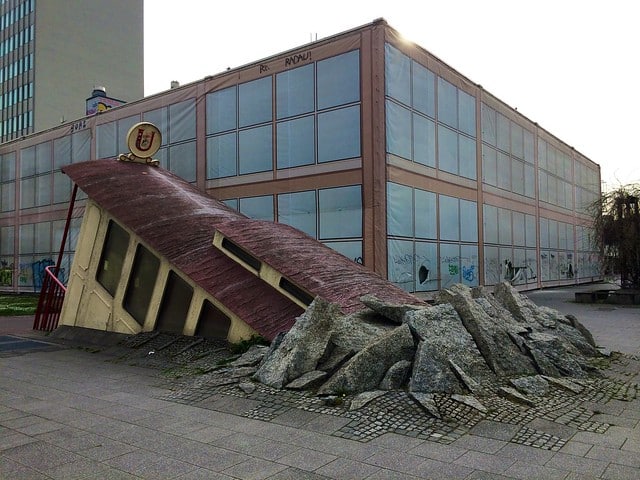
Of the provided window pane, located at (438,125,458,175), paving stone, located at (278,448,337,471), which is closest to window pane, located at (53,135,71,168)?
window pane, located at (438,125,458,175)

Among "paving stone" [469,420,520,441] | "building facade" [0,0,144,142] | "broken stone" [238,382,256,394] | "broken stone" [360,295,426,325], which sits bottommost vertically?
"paving stone" [469,420,520,441]

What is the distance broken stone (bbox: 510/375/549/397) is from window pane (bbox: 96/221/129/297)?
8.33 metres

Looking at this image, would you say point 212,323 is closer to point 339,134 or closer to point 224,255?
point 224,255

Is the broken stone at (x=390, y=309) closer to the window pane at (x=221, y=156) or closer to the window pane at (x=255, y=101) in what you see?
the window pane at (x=255, y=101)

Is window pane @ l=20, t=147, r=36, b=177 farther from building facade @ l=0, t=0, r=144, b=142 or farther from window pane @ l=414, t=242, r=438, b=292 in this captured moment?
building facade @ l=0, t=0, r=144, b=142

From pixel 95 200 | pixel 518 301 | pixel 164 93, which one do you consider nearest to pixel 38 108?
pixel 164 93

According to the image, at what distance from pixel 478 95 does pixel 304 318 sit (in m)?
21.2

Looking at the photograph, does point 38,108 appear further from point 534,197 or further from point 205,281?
point 205,281

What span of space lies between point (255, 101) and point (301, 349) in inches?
667

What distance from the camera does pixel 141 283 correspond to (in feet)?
36.3

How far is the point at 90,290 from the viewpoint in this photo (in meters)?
12.1

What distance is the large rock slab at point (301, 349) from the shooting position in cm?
703

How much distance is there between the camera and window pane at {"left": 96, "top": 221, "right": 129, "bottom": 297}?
11.7 m

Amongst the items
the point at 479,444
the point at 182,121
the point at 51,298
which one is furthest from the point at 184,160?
the point at 479,444
